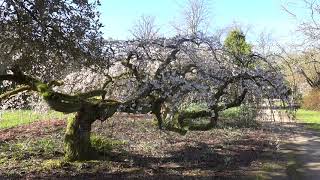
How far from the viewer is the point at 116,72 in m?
11.8

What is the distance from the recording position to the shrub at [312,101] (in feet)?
119

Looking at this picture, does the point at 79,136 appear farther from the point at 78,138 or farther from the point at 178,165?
the point at 178,165

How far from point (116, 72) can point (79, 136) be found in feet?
6.30

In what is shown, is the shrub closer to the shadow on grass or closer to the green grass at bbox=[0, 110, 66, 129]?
the green grass at bbox=[0, 110, 66, 129]

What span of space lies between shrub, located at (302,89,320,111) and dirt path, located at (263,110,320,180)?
15863 mm

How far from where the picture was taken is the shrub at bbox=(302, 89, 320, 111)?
36.3 metres

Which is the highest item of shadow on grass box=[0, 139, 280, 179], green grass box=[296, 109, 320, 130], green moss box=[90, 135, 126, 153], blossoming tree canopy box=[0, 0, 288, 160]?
blossoming tree canopy box=[0, 0, 288, 160]

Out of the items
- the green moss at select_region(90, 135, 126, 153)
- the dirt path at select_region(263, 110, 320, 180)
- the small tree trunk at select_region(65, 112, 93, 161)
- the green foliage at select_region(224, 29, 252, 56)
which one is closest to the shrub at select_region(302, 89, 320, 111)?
the green foliage at select_region(224, 29, 252, 56)

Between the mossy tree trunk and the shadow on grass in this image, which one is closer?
the shadow on grass

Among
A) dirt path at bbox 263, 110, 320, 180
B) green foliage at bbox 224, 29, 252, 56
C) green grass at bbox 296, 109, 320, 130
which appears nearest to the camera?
dirt path at bbox 263, 110, 320, 180

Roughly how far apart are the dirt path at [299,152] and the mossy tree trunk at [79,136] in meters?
4.10

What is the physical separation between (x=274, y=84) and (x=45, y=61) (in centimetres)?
542

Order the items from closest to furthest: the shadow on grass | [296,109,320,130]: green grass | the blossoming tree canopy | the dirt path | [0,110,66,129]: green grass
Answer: the blossoming tree canopy → the shadow on grass → the dirt path → [0,110,66,129]: green grass → [296,109,320,130]: green grass

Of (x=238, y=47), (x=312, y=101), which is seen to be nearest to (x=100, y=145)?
(x=238, y=47)
